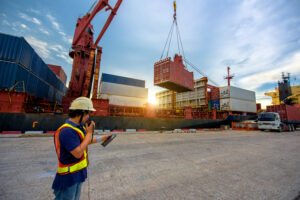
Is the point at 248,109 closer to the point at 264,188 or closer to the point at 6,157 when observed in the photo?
the point at 264,188

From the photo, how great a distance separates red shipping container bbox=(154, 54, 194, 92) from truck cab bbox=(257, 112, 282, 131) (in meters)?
10.2

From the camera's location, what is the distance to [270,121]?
48.4 feet

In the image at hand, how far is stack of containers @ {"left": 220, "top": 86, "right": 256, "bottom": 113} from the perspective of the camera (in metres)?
23.3

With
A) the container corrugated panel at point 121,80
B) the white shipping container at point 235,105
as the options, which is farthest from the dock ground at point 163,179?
A: the container corrugated panel at point 121,80

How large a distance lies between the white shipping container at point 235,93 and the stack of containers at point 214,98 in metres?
0.89

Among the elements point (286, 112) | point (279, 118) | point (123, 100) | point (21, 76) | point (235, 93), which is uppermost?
point (235, 93)

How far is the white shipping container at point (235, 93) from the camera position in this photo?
23716 millimetres

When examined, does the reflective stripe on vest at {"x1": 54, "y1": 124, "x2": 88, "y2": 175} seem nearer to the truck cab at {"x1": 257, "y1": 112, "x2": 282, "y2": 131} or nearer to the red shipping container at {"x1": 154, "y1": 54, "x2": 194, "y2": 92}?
the red shipping container at {"x1": 154, "y1": 54, "x2": 194, "y2": 92}

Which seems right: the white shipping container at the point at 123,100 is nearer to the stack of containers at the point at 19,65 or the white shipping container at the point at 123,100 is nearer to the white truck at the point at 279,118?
the stack of containers at the point at 19,65

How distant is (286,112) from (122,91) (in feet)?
87.8

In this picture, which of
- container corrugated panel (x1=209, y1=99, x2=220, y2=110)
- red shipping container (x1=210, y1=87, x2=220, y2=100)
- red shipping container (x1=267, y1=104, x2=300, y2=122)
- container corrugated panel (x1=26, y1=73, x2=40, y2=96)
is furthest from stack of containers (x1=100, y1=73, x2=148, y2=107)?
red shipping container (x1=267, y1=104, x2=300, y2=122)

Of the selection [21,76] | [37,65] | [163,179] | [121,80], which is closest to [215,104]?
[121,80]

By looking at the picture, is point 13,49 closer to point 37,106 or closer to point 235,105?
point 37,106

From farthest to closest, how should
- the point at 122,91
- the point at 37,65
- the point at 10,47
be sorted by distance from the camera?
the point at 122,91 < the point at 37,65 < the point at 10,47
